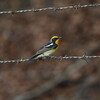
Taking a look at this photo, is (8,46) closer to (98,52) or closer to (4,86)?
(4,86)

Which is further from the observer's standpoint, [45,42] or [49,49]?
[45,42]

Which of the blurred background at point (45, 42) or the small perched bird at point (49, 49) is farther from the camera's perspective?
the blurred background at point (45, 42)

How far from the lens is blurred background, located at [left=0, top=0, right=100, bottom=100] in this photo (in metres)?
13.6

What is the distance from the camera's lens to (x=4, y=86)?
13797mm

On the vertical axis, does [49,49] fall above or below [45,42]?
below

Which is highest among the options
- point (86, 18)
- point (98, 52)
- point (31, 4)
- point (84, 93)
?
point (31, 4)

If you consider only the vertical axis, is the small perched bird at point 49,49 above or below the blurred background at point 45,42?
below

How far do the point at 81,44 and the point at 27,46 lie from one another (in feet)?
5.46

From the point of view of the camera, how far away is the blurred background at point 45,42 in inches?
537

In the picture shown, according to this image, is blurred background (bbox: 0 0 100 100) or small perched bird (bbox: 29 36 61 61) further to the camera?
blurred background (bbox: 0 0 100 100)

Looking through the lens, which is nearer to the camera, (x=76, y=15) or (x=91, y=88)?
(x=91, y=88)

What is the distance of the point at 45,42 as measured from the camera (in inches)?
553

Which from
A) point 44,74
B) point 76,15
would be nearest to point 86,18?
point 76,15

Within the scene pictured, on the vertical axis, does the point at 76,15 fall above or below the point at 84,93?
above
